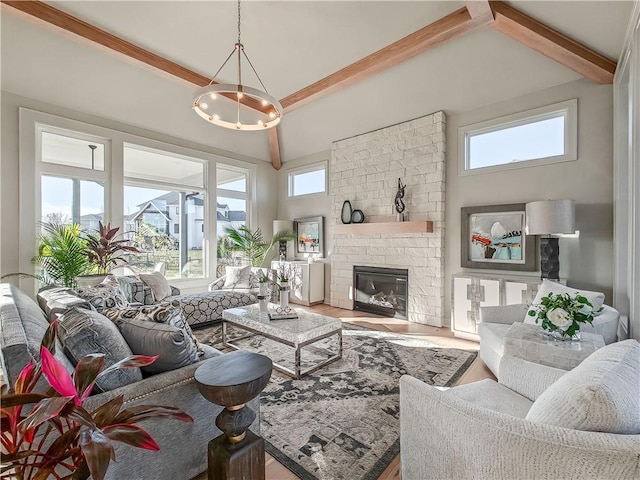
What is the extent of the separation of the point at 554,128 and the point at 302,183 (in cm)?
443

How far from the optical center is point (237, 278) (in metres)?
4.80

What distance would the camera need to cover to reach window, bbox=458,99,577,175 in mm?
3484

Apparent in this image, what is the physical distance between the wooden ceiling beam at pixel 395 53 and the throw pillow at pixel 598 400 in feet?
10.7

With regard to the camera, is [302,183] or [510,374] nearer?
[510,374]

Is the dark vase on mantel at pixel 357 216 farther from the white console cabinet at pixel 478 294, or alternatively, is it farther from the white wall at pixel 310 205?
the white console cabinet at pixel 478 294

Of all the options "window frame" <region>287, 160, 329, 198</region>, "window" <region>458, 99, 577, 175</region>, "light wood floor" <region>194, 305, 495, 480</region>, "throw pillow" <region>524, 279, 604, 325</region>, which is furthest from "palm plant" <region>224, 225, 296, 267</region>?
"throw pillow" <region>524, 279, 604, 325</region>

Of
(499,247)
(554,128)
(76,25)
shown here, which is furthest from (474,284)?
(76,25)

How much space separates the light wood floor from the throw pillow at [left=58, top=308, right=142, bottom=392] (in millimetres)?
723

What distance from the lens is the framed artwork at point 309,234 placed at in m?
6.04

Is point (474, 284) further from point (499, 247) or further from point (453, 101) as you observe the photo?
point (453, 101)

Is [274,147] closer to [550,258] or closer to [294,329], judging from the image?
[294,329]

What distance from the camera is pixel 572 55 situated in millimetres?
2969

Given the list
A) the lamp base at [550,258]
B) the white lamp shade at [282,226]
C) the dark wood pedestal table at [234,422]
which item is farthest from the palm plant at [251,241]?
the dark wood pedestal table at [234,422]

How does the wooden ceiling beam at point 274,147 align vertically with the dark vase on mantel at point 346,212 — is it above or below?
above
